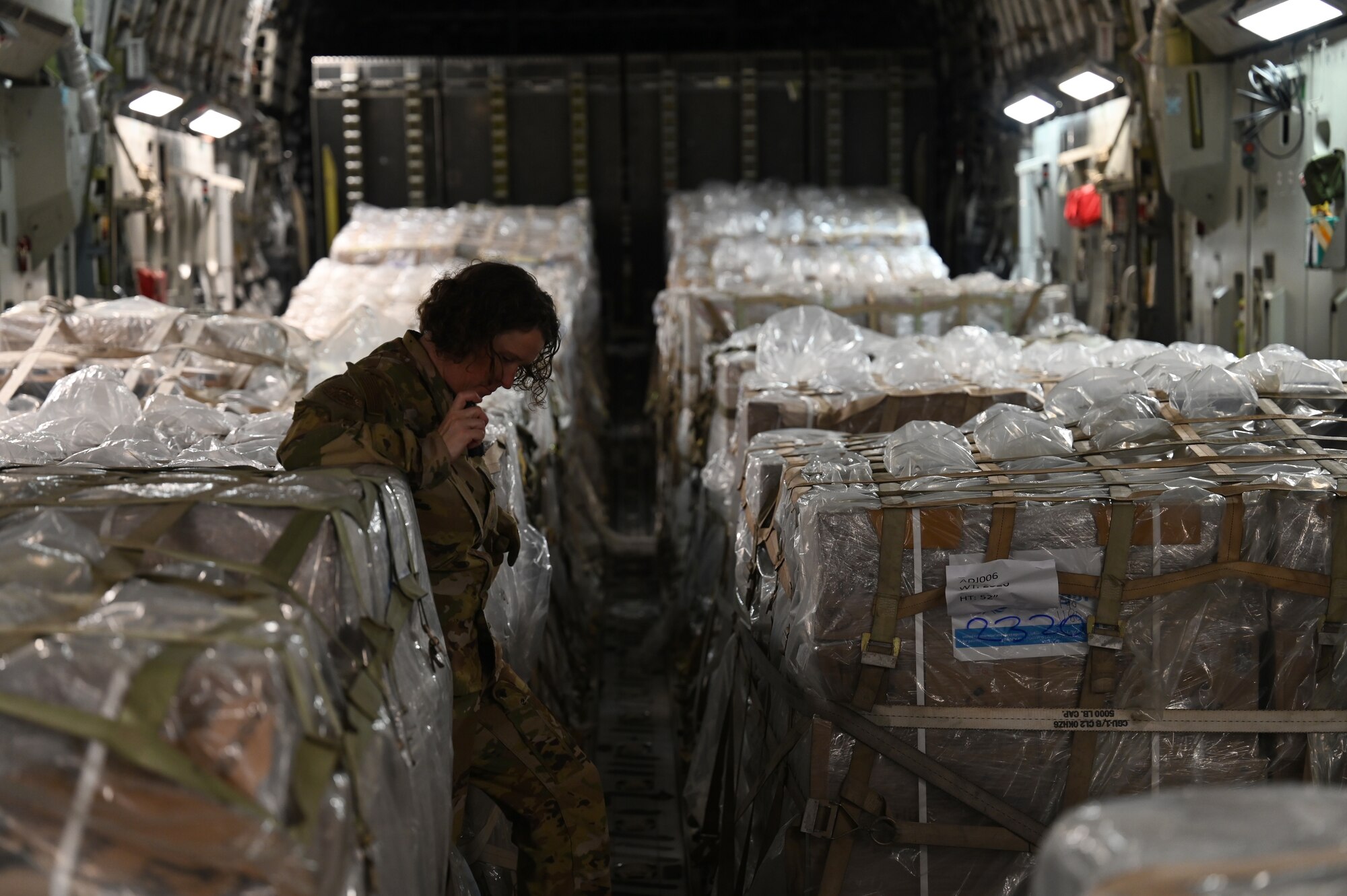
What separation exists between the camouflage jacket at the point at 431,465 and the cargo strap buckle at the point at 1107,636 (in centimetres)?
151

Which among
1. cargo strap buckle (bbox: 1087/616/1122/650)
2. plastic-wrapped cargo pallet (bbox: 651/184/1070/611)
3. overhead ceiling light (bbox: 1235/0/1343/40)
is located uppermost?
overhead ceiling light (bbox: 1235/0/1343/40)

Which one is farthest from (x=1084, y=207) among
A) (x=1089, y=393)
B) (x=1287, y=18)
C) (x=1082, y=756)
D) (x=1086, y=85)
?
(x=1082, y=756)

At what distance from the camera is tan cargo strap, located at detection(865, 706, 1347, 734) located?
328 cm

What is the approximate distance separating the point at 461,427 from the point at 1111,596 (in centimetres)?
165

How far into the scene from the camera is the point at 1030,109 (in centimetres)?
1014

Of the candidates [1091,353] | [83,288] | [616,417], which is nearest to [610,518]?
[616,417]

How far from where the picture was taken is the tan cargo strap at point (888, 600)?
325 centimetres

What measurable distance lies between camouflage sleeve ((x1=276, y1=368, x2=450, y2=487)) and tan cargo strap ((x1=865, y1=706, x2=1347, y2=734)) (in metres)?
1.27

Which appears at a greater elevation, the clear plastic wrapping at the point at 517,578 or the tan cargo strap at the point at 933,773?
the clear plastic wrapping at the point at 517,578

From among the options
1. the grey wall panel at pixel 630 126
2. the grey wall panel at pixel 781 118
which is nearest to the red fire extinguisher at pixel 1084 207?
the grey wall panel at pixel 630 126

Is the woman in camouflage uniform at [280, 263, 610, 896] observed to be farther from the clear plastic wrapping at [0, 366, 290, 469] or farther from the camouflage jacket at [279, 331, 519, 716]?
the clear plastic wrapping at [0, 366, 290, 469]

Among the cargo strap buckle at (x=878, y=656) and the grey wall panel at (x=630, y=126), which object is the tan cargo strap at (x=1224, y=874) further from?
the grey wall panel at (x=630, y=126)

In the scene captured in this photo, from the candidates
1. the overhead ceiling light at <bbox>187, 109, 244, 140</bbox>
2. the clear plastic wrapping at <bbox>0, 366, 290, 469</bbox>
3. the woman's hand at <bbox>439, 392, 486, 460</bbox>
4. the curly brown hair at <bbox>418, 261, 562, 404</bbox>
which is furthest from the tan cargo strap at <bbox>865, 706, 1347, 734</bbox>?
the overhead ceiling light at <bbox>187, 109, 244, 140</bbox>

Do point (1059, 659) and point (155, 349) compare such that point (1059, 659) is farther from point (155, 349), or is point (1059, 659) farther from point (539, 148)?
point (539, 148)
